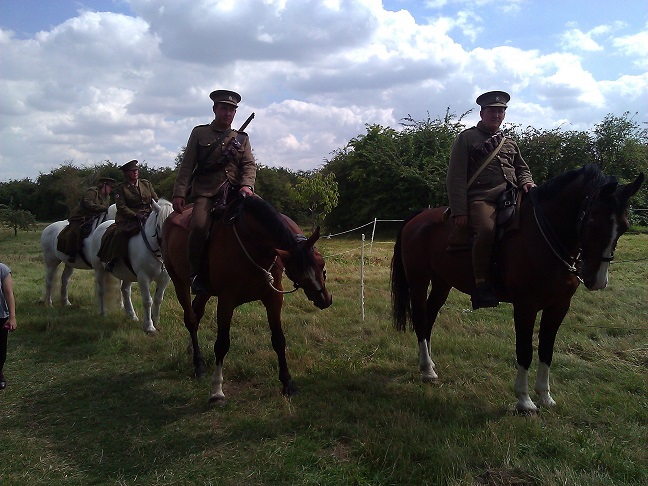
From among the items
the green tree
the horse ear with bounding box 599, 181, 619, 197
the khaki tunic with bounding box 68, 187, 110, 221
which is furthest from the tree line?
the horse ear with bounding box 599, 181, 619, 197

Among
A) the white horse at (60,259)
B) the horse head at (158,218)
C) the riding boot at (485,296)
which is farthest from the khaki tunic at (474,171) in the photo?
the white horse at (60,259)

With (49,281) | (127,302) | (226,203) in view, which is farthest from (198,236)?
(49,281)

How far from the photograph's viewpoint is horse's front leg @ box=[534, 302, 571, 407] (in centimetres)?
438

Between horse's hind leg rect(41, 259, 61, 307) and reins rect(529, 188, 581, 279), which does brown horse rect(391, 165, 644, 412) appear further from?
horse's hind leg rect(41, 259, 61, 307)

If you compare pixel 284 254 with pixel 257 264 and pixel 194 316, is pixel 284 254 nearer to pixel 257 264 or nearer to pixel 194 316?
pixel 257 264

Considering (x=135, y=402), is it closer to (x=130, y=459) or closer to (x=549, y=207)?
(x=130, y=459)

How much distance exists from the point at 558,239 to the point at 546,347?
1.04 metres

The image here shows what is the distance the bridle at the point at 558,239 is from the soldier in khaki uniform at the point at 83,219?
24.7 feet

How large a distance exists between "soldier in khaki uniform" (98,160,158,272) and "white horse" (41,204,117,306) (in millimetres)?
1235

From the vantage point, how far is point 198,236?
4879 mm

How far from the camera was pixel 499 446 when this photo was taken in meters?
3.48

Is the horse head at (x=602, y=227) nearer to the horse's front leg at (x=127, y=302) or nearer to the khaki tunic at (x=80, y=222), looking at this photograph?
the horse's front leg at (x=127, y=302)

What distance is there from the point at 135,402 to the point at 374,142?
28.5 metres

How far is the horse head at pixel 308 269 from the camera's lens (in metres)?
4.20
